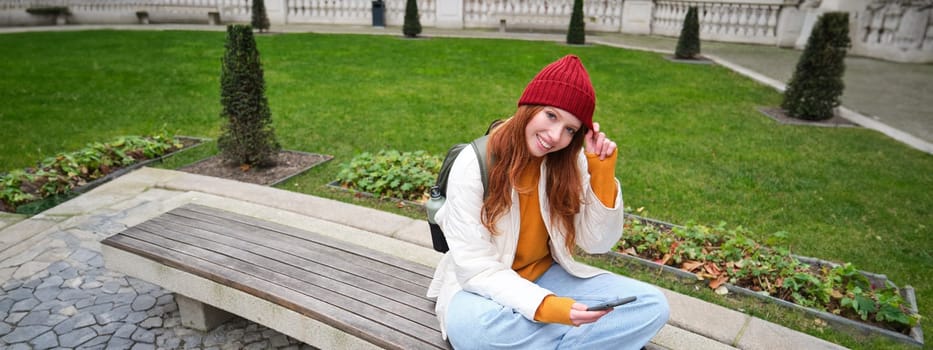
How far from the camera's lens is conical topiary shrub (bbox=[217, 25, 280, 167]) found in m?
6.21

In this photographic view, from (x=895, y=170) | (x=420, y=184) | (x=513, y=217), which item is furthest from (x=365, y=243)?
(x=895, y=170)

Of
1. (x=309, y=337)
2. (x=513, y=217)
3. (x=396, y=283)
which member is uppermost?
(x=513, y=217)

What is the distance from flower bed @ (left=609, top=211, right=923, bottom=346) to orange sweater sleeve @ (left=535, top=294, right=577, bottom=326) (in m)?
2.38

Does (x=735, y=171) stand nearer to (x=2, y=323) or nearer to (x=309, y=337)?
(x=309, y=337)

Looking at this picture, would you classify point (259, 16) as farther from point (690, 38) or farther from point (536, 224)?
point (536, 224)

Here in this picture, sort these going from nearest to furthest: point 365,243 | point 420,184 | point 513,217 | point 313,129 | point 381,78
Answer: point 513,217
point 365,243
point 420,184
point 313,129
point 381,78

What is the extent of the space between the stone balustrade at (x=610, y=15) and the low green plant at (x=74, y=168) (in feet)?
57.2

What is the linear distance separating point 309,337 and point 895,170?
24.3 ft

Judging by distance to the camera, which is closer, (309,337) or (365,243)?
(309,337)

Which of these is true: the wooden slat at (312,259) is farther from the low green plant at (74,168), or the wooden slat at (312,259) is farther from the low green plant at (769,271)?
the low green plant at (74,168)

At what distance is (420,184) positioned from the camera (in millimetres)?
5930

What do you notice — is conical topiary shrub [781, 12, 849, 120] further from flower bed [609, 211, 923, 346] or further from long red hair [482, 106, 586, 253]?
long red hair [482, 106, 586, 253]

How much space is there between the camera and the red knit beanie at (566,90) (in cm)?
235

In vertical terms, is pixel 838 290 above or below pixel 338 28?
below
